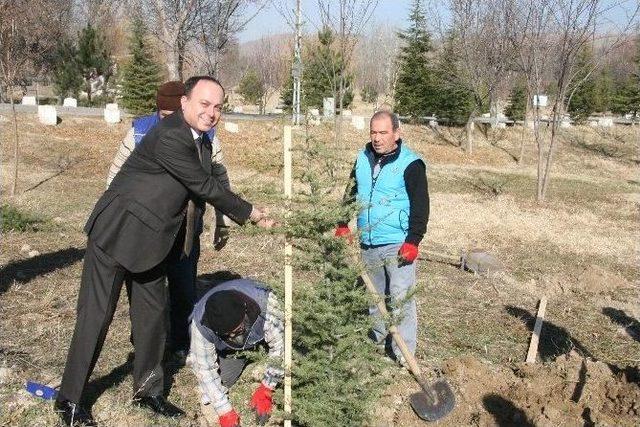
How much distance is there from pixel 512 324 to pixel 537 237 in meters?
3.74

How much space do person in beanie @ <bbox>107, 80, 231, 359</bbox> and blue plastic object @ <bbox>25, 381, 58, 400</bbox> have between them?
0.72 m

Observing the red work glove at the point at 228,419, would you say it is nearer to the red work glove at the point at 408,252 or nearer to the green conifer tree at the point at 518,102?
the red work glove at the point at 408,252

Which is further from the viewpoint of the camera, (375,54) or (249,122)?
(375,54)

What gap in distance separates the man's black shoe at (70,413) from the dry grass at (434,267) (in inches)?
2.9

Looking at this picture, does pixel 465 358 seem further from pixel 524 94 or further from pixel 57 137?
pixel 524 94

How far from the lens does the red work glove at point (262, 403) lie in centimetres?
324

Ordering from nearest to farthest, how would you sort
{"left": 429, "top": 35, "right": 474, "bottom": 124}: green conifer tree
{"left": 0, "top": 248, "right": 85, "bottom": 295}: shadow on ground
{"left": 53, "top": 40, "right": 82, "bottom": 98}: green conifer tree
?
{"left": 0, "top": 248, "right": 85, "bottom": 295}: shadow on ground < {"left": 429, "top": 35, "right": 474, "bottom": 124}: green conifer tree < {"left": 53, "top": 40, "right": 82, "bottom": 98}: green conifer tree

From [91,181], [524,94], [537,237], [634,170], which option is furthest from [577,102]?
[91,181]

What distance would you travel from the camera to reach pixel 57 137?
50.3 ft

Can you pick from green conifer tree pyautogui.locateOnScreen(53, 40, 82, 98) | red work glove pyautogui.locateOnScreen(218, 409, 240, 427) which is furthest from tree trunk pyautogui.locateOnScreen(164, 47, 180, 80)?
red work glove pyautogui.locateOnScreen(218, 409, 240, 427)

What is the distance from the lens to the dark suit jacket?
278 cm

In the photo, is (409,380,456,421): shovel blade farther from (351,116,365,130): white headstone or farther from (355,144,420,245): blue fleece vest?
(351,116,365,130): white headstone

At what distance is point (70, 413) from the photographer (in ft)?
9.85

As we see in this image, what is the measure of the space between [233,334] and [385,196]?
4.17ft
